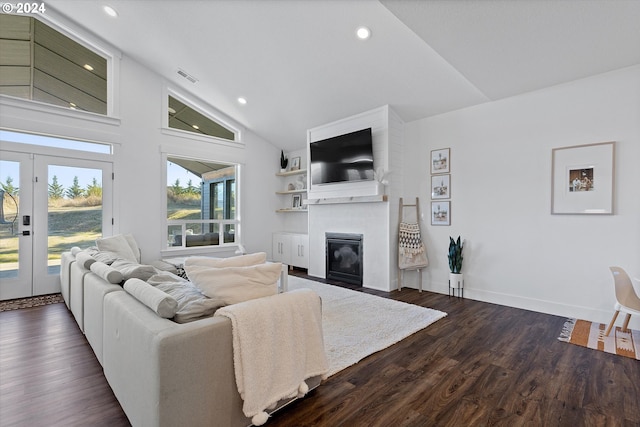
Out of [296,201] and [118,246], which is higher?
[296,201]

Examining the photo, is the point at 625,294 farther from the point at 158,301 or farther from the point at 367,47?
the point at 158,301

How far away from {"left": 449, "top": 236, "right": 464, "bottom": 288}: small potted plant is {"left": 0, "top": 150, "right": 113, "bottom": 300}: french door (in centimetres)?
540

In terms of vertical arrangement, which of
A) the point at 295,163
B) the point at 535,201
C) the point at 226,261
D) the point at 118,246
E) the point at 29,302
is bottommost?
the point at 29,302

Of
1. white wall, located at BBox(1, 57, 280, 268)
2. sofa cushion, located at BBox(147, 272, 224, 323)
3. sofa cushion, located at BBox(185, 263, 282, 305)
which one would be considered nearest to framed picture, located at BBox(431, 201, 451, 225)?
sofa cushion, located at BBox(185, 263, 282, 305)

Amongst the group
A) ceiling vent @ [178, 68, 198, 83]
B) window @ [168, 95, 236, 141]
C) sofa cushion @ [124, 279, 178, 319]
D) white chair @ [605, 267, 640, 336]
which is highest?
ceiling vent @ [178, 68, 198, 83]

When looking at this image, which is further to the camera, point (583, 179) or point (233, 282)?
point (583, 179)

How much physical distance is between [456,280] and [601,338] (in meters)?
1.60

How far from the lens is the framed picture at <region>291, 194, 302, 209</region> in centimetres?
681

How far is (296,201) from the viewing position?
22.6ft

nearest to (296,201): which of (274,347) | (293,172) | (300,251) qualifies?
(293,172)

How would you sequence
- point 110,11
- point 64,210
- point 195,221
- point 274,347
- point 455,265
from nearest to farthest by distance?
point 274,347
point 110,11
point 455,265
point 64,210
point 195,221

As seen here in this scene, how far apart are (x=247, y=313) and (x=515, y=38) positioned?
3460 millimetres

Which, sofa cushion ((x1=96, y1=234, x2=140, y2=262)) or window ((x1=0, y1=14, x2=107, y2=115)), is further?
window ((x1=0, y1=14, x2=107, y2=115))

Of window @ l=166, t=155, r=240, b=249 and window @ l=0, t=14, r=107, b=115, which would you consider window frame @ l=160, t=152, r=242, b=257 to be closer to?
window @ l=166, t=155, r=240, b=249
